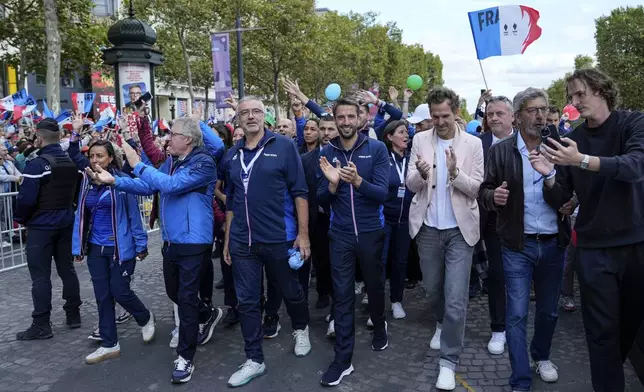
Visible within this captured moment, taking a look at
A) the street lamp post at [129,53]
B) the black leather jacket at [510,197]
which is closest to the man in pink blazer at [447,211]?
the black leather jacket at [510,197]

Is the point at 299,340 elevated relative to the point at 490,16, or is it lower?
lower

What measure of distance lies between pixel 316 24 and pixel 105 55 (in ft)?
69.6

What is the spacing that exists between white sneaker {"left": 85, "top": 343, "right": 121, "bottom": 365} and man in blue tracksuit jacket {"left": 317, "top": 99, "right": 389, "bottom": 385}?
1.93 metres

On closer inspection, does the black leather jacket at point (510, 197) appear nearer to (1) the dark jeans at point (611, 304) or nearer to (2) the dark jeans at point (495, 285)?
(1) the dark jeans at point (611, 304)

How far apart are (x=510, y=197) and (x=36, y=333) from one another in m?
4.53

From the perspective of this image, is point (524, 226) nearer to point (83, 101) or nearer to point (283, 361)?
point (283, 361)

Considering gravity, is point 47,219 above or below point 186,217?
below

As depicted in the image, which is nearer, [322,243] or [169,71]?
[322,243]

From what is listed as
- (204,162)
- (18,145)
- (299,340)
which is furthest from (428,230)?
(18,145)

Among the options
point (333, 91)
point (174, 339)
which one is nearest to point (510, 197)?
point (174, 339)

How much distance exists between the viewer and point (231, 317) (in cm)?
567

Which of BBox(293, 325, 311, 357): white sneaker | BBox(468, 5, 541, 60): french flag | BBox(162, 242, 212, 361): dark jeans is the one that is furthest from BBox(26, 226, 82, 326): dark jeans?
BBox(468, 5, 541, 60): french flag

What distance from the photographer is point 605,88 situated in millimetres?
3258

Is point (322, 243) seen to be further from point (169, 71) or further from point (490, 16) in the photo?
point (169, 71)
